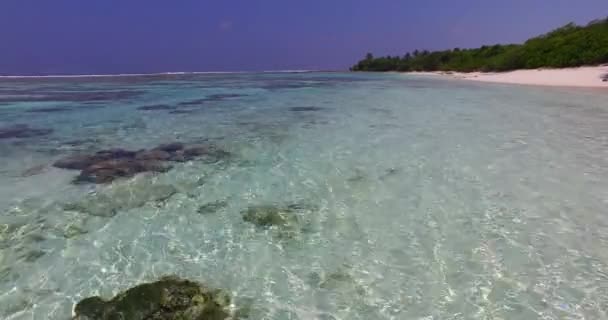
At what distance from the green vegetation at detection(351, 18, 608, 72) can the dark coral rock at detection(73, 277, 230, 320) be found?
127 feet

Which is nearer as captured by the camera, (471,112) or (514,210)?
(514,210)

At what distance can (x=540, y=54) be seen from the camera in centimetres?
3912

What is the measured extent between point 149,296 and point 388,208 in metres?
3.70

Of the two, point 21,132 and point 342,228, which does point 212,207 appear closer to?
point 342,228

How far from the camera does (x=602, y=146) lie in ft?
30.1

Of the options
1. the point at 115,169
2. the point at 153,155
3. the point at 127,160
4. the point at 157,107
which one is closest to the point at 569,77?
the point at 157,107

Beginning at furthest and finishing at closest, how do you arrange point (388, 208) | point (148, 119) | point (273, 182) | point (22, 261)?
point (148, 119) < point (273, 182) < point (388, 208) < point (22, 261)

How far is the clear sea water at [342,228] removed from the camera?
12.7 feet

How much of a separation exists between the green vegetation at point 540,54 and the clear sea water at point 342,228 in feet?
95.1

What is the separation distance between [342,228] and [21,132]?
12.1m

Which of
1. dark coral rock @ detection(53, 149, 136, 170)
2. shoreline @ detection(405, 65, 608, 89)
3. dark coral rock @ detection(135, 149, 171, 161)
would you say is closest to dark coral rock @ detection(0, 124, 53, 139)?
dark coral rock @ detection(53, 149, 136, 170)

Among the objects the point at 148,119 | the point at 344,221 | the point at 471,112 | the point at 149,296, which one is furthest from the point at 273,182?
the point at 471,112

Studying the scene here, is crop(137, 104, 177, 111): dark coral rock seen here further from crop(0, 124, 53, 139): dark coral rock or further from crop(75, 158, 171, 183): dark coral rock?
crop(75, 158, 171, 183): dark coral rock

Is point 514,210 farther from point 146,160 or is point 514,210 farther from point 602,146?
point 146,160
